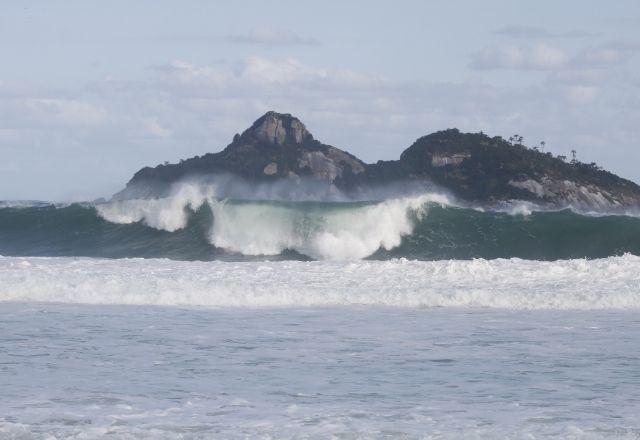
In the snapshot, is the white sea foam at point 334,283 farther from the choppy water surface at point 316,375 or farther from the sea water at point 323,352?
the choppy water surface at point 316,375

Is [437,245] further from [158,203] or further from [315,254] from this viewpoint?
[158,203]

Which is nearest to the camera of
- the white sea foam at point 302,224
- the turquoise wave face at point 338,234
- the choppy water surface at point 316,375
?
the choppy water surface at point 316,375

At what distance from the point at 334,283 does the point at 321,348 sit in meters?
6.15

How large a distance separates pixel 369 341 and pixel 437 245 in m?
15.1

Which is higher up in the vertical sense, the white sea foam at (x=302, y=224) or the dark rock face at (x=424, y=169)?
the dark rock face at (x=424, y=169)

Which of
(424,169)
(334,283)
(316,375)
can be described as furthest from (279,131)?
(316,375)

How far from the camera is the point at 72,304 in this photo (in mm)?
15461

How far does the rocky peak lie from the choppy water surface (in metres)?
49.4

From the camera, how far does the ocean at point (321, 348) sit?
795cm

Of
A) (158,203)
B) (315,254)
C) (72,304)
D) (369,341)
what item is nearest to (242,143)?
(158,203)

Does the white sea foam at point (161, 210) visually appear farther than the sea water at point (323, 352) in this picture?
Yes

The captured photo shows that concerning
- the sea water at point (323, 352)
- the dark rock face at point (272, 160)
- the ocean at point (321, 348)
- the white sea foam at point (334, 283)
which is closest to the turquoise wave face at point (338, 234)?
the ocean at point (321, 348)

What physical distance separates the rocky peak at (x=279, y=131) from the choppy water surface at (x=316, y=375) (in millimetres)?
49426

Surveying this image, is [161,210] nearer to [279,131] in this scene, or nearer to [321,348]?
[321,348]
